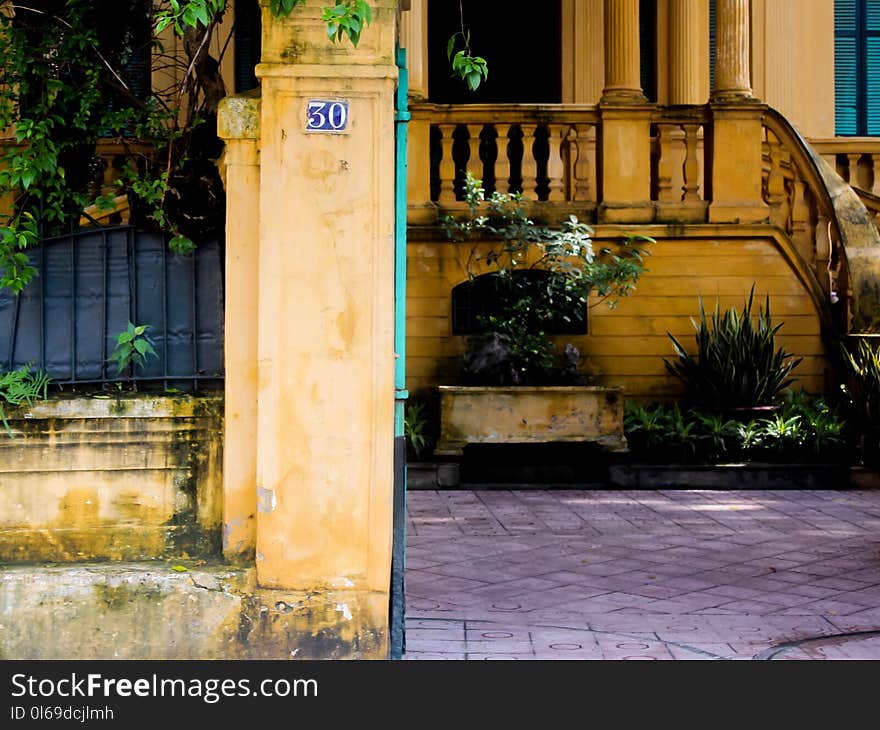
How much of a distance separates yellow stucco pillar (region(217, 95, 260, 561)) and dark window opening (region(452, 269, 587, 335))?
6.36 m

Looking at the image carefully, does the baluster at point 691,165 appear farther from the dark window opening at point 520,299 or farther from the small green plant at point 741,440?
the small green plant at point 741,440

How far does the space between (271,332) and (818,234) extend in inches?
335

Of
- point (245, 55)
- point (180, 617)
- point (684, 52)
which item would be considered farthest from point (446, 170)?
point (180, 617)

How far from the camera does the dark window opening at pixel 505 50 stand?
1492 cm

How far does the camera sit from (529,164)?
12062 millimetres

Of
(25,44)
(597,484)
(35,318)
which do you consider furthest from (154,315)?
(597,484)

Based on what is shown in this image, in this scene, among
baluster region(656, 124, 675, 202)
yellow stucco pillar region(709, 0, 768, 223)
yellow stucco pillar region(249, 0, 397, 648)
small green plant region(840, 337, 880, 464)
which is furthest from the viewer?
baluster region(656, 124, 675, 202)

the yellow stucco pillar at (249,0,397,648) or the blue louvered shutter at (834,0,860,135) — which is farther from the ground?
the blue louvered shutter at (834,0,860,135)

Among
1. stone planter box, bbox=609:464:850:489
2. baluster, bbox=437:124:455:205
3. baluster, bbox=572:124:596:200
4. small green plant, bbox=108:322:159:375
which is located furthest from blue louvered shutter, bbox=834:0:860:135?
small green plant, bbox=108:322:159:375

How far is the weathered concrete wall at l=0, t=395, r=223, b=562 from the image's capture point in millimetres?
5254

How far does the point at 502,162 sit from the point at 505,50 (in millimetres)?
3669

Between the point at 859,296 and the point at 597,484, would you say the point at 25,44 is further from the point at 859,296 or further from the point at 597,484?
the point at 859,296

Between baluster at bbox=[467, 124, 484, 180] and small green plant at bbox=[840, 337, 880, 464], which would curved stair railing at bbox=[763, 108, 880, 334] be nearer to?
small green plant at bbox=[840, 337, 880, 464]

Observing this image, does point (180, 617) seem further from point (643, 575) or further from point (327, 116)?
point (643, 575)
